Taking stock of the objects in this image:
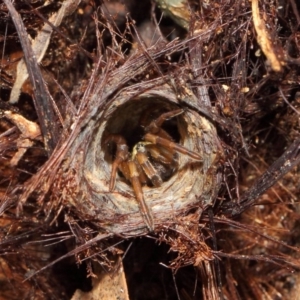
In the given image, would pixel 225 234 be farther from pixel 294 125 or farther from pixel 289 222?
pixel 294 125

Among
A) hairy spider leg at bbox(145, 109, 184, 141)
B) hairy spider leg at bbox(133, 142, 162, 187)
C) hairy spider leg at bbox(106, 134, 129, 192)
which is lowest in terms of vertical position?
hairy spider leg at bbox(133, 142, 162, 187)

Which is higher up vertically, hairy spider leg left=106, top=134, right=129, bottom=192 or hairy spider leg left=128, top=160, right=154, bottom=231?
hairy spider leg left=106, top=134, right=129, bottom=192

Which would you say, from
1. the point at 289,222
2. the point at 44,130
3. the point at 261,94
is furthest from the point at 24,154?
the point at 289,222

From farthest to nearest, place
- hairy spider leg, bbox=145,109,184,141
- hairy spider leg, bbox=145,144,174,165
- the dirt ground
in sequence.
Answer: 1. hairy spider leg, bbox=145,144,174,165
2. hairy spider leg, bbox=145,109,184,141
3. the dirt ground

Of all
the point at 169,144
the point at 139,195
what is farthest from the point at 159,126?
the point at 139,195

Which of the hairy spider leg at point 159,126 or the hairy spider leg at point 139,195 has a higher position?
the hairy spider leg at point 159,126

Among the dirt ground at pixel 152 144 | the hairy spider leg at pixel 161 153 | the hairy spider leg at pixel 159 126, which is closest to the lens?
the dirt ground at pixel 152 144

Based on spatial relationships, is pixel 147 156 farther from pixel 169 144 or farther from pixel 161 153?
pixel 169 144

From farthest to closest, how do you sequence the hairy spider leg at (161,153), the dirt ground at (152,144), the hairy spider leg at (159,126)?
the hairy spider leg at (161,153)
the hairy spider leg at (159,126)
the dirt ground at (152,144)
